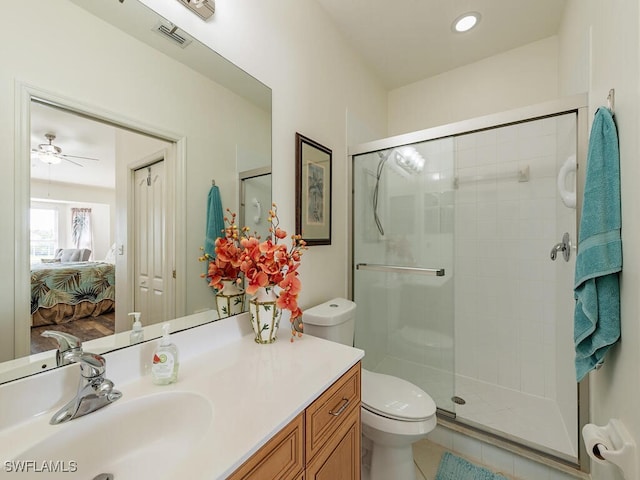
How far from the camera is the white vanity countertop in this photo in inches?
22.1

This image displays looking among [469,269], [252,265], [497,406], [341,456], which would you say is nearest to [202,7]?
[252,265]

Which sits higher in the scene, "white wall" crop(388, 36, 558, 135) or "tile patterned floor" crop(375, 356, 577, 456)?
"white wall" crop(388, 36, 558, 135)

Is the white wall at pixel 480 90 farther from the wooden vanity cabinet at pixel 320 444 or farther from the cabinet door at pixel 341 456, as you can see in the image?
the cabinet door at pixel 341 456

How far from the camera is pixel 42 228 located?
0.72 m

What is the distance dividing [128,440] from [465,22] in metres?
2.65

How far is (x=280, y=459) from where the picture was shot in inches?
26.6

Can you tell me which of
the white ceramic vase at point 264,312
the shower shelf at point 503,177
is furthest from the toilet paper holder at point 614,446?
the shower shelf at point 503,177

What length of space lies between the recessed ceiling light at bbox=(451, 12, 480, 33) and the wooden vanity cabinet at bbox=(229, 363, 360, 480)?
2.17m

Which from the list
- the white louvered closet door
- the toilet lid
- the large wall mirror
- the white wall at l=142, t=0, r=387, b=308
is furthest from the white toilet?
the white louvered closet door

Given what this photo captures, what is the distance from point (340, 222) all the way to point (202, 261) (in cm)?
113

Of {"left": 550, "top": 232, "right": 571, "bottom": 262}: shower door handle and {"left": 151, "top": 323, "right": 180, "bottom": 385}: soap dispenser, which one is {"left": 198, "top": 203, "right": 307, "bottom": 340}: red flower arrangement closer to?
{"left": 151, "top": 323, "right": 180, "bottom": 385}: soap dispenser

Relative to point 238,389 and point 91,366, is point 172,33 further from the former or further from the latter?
point 238,389

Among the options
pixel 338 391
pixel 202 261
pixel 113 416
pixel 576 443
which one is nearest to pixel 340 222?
pixel 202 261

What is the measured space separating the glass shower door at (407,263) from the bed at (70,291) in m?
1.54
